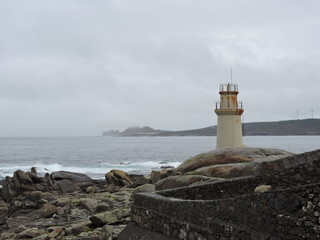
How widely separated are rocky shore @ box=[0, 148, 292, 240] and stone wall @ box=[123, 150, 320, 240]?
2415mm

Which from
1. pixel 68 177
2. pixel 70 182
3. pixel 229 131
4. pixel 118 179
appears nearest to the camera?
pixel 229 131

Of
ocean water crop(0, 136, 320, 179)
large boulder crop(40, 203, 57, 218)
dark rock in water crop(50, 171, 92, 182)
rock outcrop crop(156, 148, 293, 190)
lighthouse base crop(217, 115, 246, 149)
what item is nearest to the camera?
rock outcrop crop(156, 148, 293, 190)

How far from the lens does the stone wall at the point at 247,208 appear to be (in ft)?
20.3

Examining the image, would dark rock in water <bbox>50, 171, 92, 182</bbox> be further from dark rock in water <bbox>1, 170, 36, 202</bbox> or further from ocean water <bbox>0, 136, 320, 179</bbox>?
ocean water <bbox>0, 136, 320, 179</bbox>

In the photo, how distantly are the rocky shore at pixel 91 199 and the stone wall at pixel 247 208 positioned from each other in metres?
2.42

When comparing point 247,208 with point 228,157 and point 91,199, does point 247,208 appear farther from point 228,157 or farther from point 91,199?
point 91,199

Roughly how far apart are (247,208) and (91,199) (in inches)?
579

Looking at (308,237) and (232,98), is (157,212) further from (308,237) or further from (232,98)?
(232,98)

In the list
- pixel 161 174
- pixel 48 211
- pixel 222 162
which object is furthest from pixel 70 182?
pixel 222 162

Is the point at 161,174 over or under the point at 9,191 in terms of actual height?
over

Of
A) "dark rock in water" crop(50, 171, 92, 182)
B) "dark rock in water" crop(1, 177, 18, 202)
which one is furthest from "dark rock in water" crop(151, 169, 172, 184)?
"dark rock in water" crop(50, 171, 92, 182)

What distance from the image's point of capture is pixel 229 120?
27141 millimetres

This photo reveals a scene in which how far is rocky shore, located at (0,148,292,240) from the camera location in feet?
45.4

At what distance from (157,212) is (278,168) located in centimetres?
316
